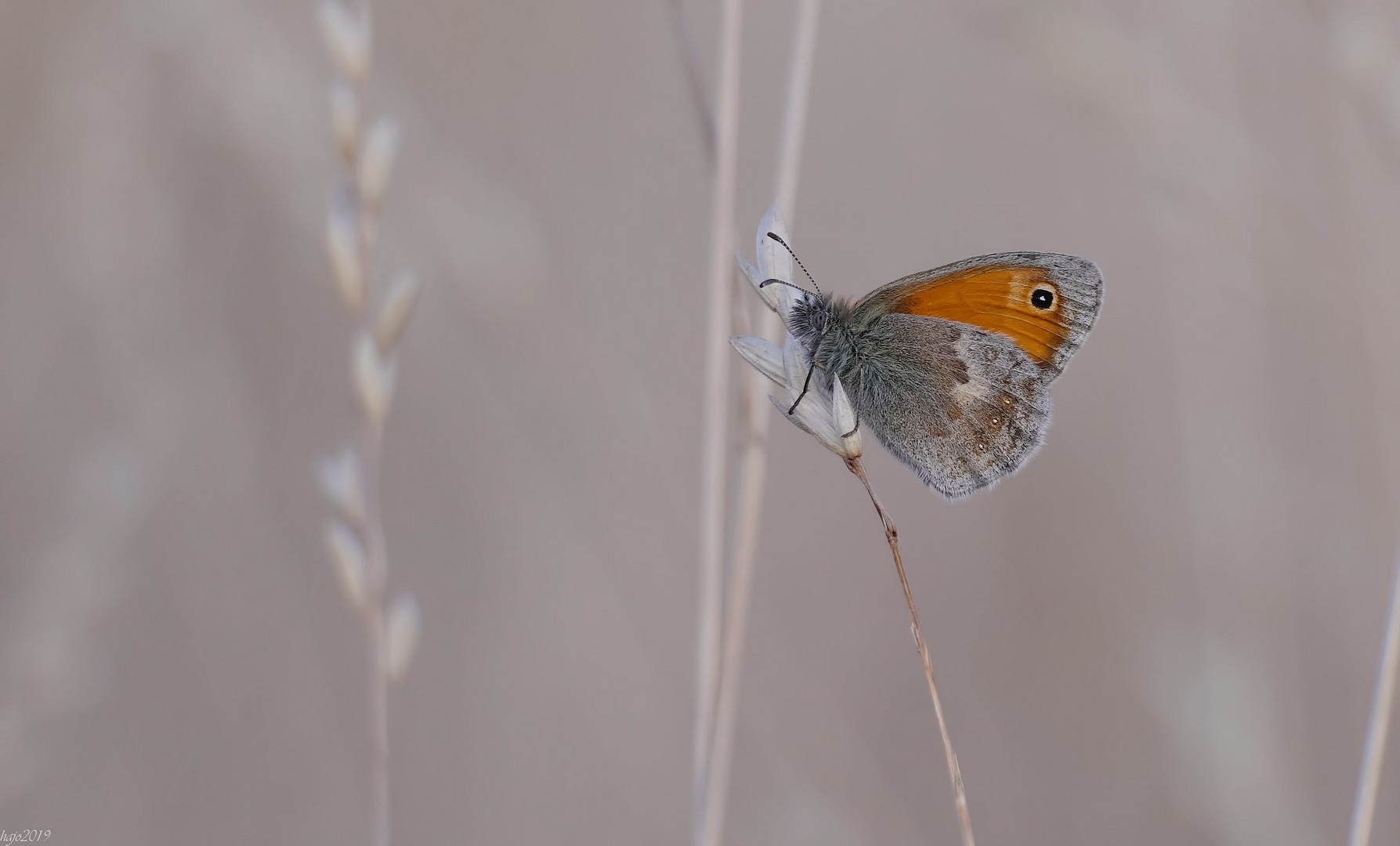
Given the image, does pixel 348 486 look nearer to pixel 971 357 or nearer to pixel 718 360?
pixel 718 360

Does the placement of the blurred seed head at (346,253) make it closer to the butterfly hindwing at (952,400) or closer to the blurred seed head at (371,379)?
the blurred seed head at (371,379)

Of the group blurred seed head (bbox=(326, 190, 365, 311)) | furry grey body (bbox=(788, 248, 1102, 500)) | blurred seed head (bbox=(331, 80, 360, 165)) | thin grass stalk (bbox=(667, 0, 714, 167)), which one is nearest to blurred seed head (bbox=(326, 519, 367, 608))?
blurred seed head (bbox=(326, 190, 365, 311))

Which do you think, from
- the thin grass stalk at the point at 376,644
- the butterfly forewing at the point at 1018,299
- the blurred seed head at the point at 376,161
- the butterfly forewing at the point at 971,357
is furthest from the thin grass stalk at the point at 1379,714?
the blurred seed head at the point at 376,161

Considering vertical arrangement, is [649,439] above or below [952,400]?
below

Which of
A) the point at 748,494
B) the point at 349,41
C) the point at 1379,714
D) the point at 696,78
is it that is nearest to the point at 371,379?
the point at 349,41

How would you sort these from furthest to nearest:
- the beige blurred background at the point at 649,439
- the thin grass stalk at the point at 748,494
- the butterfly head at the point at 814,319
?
1. the beige blurred background at the point at 649,439
2. the butterfly head at the point at 814,319
3. the thin grass stalk at the point at 748,494

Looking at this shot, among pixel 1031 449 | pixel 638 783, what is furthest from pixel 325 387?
pixel 1031 449
